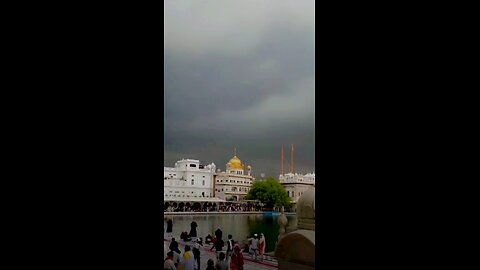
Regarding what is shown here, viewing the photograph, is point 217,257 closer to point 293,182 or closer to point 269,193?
point 269,193

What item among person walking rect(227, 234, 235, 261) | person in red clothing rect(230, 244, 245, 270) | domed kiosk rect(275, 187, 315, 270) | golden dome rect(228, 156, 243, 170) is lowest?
person in red clothing rect(230, 244, 245, 270)

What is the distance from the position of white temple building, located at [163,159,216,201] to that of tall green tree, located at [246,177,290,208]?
7.88 feet

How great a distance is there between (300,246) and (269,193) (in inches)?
813

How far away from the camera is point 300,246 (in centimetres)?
290

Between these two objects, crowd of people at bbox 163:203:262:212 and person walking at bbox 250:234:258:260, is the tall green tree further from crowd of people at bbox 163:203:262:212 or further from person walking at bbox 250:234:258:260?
person walking at bbox 250:234:258:260

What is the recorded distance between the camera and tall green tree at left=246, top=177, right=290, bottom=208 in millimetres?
23125

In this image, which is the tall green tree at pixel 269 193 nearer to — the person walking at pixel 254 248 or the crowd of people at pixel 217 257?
the person walking at pixel 254 248

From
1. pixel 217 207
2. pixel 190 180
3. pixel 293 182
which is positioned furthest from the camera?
pixel 293 182

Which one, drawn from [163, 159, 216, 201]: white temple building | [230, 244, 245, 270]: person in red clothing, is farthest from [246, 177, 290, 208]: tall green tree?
[230, 244, 245, 270]: person in red clothing

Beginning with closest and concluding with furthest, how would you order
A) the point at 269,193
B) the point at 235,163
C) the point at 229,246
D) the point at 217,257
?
the point at 217,257 → the point at 229,246 → the point at 269,193 → the point at 235,163

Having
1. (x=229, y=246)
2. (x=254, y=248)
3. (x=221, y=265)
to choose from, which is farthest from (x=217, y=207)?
(x=221, y=265)
